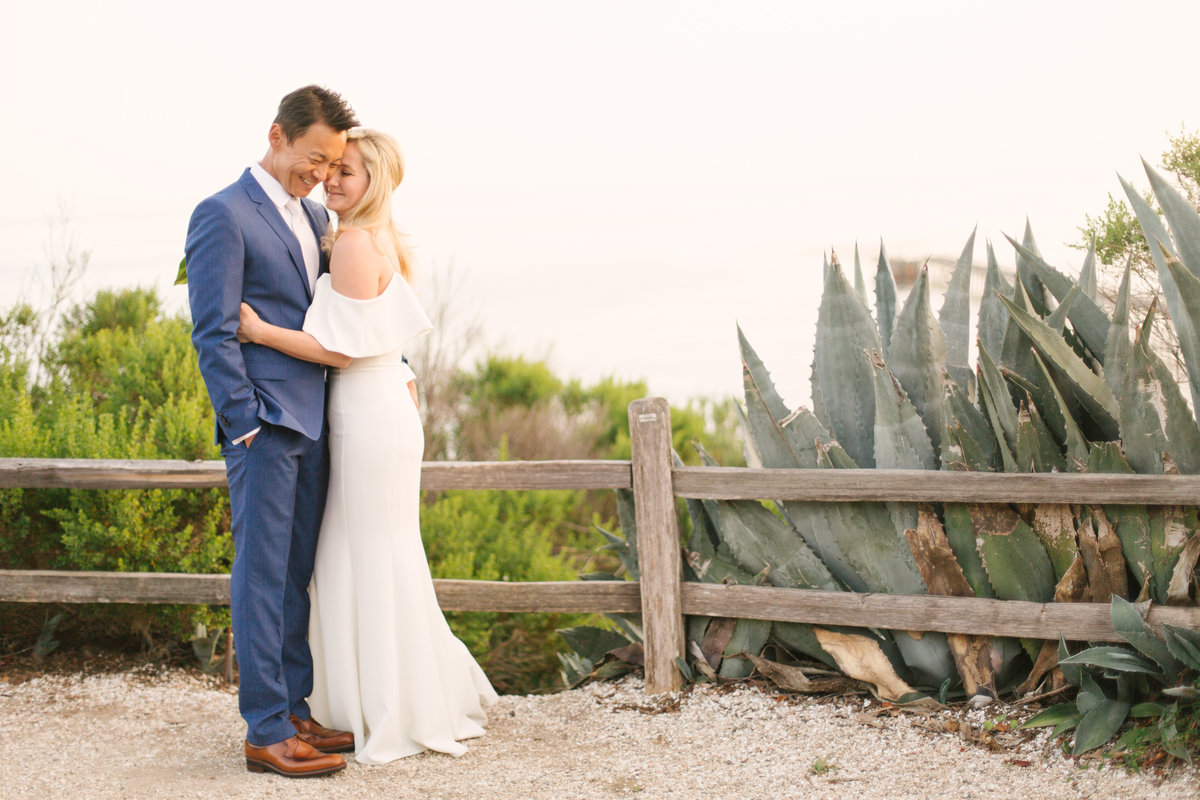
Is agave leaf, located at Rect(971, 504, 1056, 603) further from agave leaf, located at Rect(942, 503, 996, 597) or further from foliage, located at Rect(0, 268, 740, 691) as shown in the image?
foliage, located at Rect(0, 268, 740, 691)

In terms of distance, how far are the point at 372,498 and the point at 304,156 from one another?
124 cm

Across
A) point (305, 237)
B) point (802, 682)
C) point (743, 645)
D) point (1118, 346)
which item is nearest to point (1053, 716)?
point (802, 682)

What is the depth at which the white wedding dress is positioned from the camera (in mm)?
3680

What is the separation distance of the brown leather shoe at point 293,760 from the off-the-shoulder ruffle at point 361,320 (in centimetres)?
141

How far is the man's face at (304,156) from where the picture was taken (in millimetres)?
3467

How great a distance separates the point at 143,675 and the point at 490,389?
9082mm

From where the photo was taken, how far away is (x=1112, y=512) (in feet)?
12.4

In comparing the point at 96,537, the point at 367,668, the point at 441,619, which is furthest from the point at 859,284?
the point at 96,537

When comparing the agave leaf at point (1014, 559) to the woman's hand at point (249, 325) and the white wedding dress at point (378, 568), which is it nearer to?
the white wedding dress at point (378, 568)

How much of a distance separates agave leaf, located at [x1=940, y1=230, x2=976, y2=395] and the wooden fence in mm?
729

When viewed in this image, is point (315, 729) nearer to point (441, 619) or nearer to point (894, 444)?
point (441, 619)

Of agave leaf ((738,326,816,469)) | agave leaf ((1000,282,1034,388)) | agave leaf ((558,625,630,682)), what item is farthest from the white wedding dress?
agave leaf ((1000,282,1034,388))

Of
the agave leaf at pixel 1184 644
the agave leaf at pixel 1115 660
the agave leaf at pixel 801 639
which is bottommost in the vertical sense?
the agave leaf at pixel 801 639

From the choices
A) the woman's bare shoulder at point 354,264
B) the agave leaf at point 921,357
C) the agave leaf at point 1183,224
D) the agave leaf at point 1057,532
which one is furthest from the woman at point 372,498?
the agave leaf at point 1183,224
